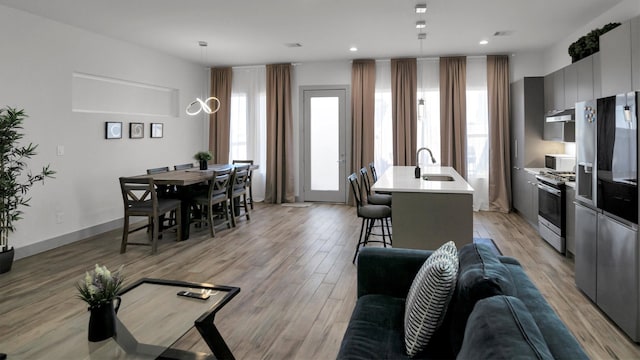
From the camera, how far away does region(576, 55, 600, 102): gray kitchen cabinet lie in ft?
14.5

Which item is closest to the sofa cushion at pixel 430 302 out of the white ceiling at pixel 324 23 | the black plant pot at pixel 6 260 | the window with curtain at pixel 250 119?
the white ceiling at pixel 324 23

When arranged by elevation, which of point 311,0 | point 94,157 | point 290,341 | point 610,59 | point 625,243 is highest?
point 311,0

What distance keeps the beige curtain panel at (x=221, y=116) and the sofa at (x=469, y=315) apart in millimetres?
6732

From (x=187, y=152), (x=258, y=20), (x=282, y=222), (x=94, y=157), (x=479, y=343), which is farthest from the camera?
(x=187, y=152)

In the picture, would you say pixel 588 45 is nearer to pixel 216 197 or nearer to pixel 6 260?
pixel 216 197

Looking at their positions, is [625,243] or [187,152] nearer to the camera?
[625,243]

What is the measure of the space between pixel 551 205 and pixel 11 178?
612cm

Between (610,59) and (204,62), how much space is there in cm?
685

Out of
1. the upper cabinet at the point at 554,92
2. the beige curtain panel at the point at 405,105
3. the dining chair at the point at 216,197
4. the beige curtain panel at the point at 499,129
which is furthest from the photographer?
the beige curtain panel at the point at 405,105

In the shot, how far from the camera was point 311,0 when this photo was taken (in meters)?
4.51

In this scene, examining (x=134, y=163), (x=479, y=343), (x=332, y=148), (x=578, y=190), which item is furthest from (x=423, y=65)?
(x=479, y=343)

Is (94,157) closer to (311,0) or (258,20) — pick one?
(258,20)

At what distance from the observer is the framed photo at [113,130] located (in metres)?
6.02

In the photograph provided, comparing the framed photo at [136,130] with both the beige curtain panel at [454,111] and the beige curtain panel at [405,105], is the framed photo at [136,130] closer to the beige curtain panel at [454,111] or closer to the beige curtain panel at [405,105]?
the beige curtain panel at [405,105]
